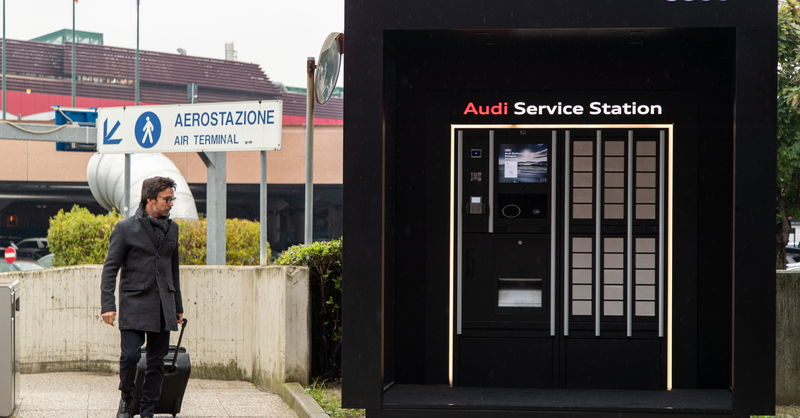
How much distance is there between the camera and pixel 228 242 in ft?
54.3

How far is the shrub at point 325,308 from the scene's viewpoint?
28.9ft

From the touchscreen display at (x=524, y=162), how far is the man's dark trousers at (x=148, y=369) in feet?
8.73

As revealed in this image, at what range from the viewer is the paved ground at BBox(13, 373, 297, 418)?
789cm

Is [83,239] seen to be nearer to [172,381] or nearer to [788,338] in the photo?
[172,381]

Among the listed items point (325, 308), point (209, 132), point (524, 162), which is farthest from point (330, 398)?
point (209, 132)

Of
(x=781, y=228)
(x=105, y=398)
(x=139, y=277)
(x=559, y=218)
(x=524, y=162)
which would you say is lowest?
(x=105, y=398)

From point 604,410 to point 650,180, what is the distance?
172cm

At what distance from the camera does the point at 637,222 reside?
723 cm

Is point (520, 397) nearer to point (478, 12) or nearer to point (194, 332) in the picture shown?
point (478, 12)

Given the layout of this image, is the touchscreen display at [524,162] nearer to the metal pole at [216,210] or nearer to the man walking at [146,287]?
the man walking at [146,287]

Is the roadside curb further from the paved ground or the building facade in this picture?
the building facade

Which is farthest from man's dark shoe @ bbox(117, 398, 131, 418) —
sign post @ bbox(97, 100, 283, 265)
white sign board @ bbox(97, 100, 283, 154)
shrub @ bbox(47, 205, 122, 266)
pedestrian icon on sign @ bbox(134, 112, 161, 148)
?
shrub @ bbox(47, 205, 122, 266)

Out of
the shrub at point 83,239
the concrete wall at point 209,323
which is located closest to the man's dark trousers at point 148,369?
the concrete wall at point 209,323

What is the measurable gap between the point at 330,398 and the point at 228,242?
8.75 meters
